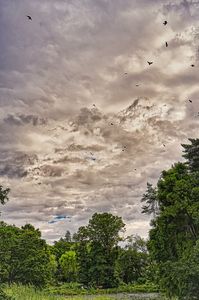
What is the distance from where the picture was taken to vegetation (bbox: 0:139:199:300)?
24.5 m

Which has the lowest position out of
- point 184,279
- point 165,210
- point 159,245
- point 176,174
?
point 184,279

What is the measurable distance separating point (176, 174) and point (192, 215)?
4.31 meters

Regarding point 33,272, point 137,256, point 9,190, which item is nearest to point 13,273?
point 33,272

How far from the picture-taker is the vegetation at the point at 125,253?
2445 cm

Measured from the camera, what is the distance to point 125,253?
246 ft

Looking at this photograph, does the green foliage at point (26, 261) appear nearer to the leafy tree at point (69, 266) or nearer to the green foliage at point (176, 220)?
the green foliage at point (176, 220)

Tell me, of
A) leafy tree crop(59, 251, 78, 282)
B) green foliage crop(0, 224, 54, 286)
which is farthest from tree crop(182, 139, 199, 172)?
leafy tree crop(59, 251, 78, 282)

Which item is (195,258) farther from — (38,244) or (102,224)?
(102,224)

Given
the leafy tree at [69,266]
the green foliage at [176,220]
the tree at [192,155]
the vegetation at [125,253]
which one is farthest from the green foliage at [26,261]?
the leafy tree at [69,266]

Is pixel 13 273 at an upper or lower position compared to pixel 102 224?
lower

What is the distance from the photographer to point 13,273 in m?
52.6

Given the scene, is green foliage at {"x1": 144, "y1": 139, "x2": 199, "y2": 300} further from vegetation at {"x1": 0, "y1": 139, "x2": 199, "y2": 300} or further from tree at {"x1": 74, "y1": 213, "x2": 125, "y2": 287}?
tree at {"x1": 74, "y1": 213, "x2": 125, "y2": 287}

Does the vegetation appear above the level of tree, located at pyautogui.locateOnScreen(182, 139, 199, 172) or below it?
below

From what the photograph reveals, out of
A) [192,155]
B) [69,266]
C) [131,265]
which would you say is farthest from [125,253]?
[192,155]
